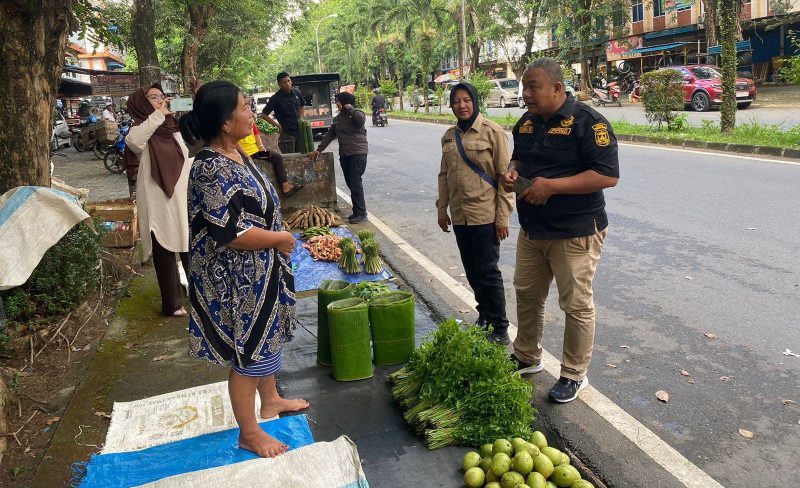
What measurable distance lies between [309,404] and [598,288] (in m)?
3.04

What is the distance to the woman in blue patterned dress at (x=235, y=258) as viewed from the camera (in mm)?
2721

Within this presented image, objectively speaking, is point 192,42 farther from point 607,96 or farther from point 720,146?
point 607,96

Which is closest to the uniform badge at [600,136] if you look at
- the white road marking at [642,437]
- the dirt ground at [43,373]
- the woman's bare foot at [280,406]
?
the white road marking at [642,437]

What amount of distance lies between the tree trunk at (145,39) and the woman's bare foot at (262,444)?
12.1m

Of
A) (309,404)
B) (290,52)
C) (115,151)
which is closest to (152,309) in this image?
(309,404)

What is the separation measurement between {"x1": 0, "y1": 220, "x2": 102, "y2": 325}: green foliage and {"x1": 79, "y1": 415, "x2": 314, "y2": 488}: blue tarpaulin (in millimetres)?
1744

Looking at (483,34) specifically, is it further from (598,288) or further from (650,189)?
(598,288)

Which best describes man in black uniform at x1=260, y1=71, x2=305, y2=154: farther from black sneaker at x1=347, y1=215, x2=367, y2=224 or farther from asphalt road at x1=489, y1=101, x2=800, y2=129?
asphalt road at x1=489, y1=101, x2=800, y2=129

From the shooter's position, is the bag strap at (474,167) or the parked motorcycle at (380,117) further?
the parked motorcycle at (380,117)

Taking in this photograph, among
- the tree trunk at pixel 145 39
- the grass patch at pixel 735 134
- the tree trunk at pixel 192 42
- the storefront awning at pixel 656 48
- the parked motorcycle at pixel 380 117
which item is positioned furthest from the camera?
the storefront awning at pixel 656 48

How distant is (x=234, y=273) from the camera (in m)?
2.81

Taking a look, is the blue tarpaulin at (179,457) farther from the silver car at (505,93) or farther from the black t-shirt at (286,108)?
the silver car at (505,93)

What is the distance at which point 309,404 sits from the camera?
12.0ft

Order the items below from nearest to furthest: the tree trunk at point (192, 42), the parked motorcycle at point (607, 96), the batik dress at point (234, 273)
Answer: the batik dress at point (234, 273) < the tree trunk at point (192, 42) < the parked motorcycle at point (607, 96)
